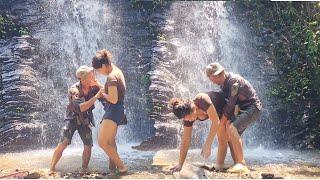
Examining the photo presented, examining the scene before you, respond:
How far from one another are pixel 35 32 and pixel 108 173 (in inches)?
346

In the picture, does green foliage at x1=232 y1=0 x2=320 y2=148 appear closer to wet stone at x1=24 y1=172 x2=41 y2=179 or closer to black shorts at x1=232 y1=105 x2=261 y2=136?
black shorts at x1=232 y1=105 x2=261 y2=136

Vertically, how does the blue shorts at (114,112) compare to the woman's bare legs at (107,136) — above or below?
above

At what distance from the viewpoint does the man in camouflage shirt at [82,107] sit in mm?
6602

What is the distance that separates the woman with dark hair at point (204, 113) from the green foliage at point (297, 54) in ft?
17.7

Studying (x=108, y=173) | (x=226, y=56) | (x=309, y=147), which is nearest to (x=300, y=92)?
(x=309, y=147)

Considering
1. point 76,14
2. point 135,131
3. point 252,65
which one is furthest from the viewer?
point 76,14

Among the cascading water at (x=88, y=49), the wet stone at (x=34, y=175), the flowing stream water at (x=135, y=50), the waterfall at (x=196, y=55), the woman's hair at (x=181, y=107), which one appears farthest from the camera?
the cascading water at (x=88, y=49)

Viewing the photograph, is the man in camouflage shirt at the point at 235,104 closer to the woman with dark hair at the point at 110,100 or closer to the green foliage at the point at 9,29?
the woman with dark hair at the point at 110,100

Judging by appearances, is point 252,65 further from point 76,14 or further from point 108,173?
point 108,173

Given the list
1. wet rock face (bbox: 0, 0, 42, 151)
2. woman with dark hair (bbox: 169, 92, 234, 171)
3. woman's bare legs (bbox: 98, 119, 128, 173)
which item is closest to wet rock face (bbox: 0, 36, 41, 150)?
wet rock face (bbox: 0, 0, 42, 151)

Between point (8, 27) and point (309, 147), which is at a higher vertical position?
point (8, 27)

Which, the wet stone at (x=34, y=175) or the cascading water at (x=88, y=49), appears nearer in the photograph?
the wet stone at (x=34, y=175)

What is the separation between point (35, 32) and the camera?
14.2 m

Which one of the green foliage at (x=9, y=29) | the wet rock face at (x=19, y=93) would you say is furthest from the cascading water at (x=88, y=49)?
the green foliage at (x=9, y=29)
